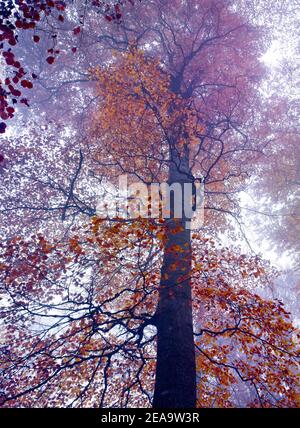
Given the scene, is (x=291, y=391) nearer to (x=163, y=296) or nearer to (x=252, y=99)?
(x=163, y=296)

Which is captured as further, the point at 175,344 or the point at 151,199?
the point at 151,199

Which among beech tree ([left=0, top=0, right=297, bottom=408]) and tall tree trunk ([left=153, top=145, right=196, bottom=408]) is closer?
tall tree trunk ([left=153, top=145, right=196, bottom=408])

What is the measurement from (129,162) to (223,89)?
17.0 feet

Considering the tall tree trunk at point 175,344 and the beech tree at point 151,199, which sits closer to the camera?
the tall tree trunk at point 175,344

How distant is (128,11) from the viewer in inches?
500

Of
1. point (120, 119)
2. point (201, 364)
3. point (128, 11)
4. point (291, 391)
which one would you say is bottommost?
point (291, 391)

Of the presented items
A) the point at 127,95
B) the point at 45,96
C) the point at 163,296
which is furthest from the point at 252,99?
the point at 163,296

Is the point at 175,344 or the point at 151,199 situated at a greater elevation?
the point at 151,199

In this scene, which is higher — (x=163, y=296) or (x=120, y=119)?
(x=120, y=119)
